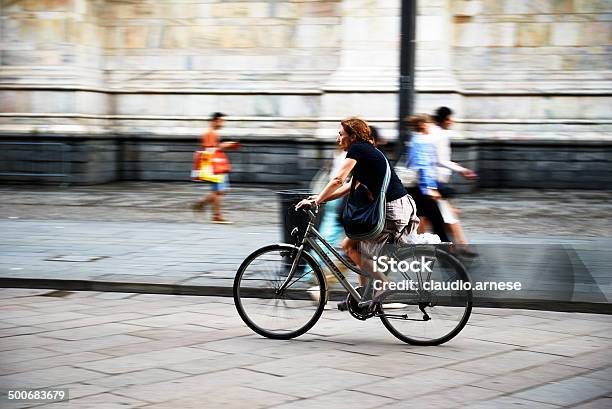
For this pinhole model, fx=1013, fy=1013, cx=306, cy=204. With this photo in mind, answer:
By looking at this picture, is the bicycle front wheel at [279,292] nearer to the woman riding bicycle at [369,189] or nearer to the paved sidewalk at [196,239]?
the woman riding bicycle at [369,189]

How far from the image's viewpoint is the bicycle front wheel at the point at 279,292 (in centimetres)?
676

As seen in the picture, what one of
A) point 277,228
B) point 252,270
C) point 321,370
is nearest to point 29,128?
point 277,228

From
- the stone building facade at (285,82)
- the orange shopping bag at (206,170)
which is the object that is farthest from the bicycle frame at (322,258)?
the stone building facade at (285,82)

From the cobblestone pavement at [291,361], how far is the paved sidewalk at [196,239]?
28.0 inches

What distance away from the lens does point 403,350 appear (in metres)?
6.52

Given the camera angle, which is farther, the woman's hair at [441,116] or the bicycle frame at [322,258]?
the woman's hair at [441,116]

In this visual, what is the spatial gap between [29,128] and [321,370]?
556 inches

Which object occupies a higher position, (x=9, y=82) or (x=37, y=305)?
(x=9, y=82)

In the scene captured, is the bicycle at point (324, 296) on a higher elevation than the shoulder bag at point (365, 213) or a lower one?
lower

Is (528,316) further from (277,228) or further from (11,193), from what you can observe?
(11,193)

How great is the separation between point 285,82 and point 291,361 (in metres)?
13.7

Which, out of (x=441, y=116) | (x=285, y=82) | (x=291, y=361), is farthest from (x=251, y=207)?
(x=291, y=361)

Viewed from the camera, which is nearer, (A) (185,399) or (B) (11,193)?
Answer: (A) (185,399)

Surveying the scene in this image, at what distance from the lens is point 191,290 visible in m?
8.81
